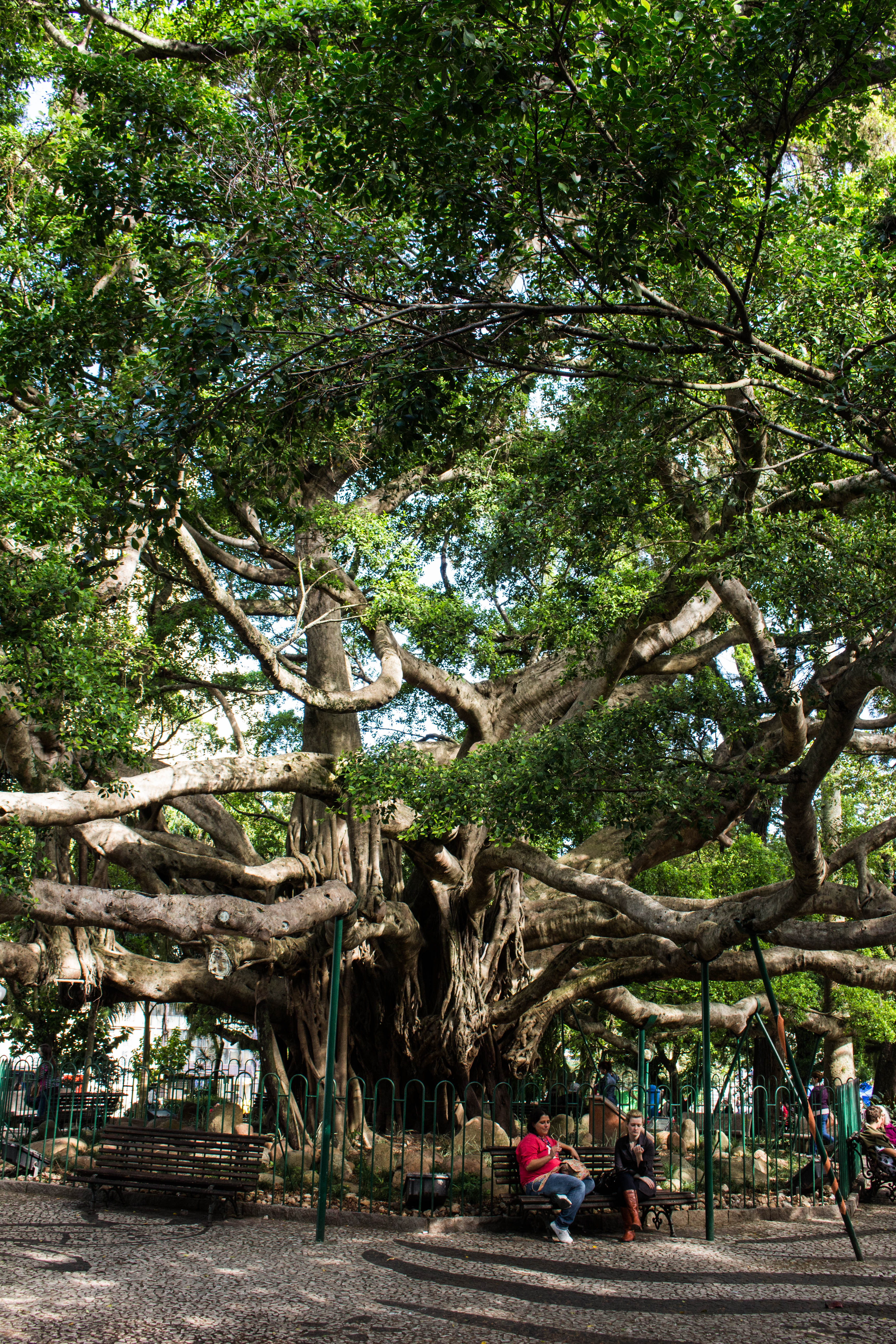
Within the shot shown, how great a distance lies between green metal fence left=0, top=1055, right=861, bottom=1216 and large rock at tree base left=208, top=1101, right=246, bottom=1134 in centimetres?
4

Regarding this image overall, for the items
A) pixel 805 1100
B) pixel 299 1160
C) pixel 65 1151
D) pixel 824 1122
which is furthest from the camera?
pixel 824 1122

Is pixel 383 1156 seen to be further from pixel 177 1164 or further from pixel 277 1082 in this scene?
pixel 177 1164

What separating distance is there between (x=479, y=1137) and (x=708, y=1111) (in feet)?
7.84

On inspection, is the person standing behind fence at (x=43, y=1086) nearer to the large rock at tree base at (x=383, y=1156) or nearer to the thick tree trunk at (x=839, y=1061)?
the large rock at tree base at (x=383, y=1156)

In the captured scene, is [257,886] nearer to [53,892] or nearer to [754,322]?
[53,892]

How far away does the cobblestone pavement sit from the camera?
4.73 meters

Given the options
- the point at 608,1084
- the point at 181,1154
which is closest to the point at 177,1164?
the point at 181,1154

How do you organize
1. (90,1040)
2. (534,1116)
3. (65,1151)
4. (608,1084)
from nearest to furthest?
(534,1116)
(90,1040)
(65,1151)
(608,1084)

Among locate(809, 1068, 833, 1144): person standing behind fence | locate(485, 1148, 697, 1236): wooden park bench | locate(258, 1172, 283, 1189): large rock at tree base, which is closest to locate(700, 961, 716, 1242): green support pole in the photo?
locate(485, 1148, 697, 1236): wooden park bench

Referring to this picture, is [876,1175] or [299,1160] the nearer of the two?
[299,1160]

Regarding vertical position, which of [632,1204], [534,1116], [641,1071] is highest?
[641,1071]

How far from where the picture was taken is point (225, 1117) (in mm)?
11383

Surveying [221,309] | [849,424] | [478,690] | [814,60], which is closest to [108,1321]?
[221,309]

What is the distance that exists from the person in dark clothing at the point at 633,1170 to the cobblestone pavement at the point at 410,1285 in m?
0.18
